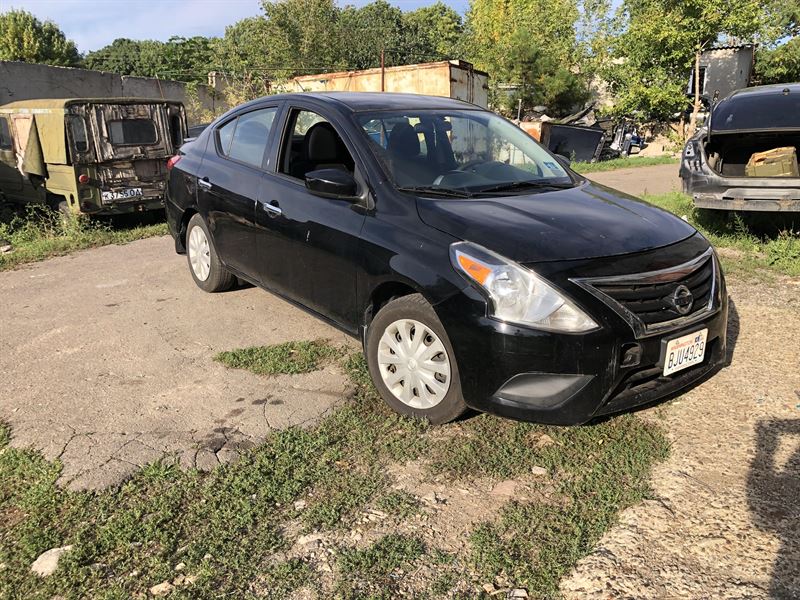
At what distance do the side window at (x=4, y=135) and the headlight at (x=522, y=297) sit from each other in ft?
31.0

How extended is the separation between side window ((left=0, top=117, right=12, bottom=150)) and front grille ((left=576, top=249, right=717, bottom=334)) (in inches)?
390

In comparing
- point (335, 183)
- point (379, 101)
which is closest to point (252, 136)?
point (379, 101)

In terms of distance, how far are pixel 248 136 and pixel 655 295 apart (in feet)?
10.7

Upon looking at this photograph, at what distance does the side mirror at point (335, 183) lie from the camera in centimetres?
353

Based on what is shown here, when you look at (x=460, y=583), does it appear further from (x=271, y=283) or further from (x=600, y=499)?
(x=271, y=283)

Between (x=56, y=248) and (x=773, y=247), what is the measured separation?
8.51 m

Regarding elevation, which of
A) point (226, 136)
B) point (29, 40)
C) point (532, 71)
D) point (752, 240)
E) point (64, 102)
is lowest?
point (752, 240)

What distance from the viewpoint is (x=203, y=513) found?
2.65 metres

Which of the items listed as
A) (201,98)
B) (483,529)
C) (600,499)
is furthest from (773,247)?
(201,98)

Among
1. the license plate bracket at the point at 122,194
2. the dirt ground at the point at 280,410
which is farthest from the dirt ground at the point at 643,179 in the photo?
the license plate bracket at the point at 122,194

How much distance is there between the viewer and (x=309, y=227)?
384 centimetres

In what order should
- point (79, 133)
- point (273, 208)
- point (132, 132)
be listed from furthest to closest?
point (132, 132)
point (79, 133)
point (273, 208)

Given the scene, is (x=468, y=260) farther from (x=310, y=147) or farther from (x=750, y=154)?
(x=750, y=154)

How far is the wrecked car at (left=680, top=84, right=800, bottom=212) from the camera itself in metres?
6.15
